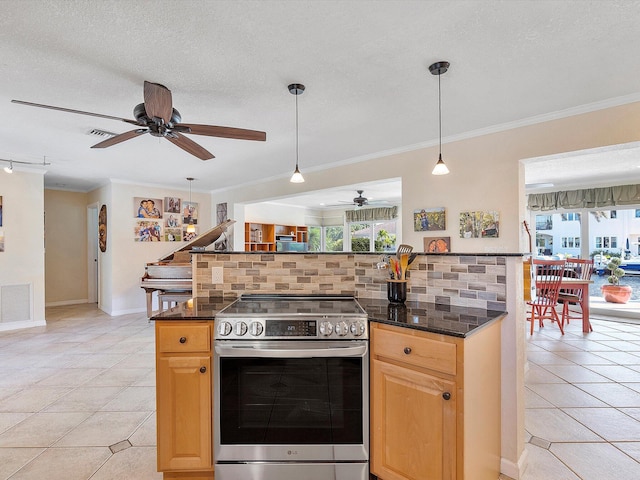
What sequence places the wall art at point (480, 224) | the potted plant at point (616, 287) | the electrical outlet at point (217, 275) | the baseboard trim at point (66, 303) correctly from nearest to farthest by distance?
the electrical outlet at point (217, 275) → the wall art at point (480, 224) → the potted plant at point (616, 287) → the baseboard trim at point (66, 303)

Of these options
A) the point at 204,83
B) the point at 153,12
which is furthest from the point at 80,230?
the point at 153,12

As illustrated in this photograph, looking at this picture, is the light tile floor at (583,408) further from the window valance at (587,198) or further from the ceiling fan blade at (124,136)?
the ceiling fan blade at (124,136)

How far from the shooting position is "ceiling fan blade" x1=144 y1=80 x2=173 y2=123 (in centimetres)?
217

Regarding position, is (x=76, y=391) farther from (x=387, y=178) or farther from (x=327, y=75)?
(x=387, y=178)

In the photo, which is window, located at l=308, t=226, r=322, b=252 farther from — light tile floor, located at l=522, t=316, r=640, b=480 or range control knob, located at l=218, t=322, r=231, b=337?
range control knob, located at l=218, t=322, r=231, b=337

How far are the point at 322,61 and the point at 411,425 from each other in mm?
2167

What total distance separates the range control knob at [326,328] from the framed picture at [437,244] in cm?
246

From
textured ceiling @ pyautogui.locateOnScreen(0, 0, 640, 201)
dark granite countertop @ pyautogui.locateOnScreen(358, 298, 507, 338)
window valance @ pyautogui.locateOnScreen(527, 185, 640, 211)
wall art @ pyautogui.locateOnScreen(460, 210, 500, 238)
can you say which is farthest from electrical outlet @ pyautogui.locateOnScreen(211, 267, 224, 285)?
window valance @ pyautogui.locateOnScreen(527, 185, 640, 211)

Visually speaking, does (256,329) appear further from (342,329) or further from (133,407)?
(133,407)

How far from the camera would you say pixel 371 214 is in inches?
373

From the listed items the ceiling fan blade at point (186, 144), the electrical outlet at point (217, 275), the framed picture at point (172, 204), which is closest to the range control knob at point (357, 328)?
the electrical outlet at point (217, 275)

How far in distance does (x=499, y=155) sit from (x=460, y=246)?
3.24 ft

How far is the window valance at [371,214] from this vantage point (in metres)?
9.09

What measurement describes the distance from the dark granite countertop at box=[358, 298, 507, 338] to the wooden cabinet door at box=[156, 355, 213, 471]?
3.02ft
